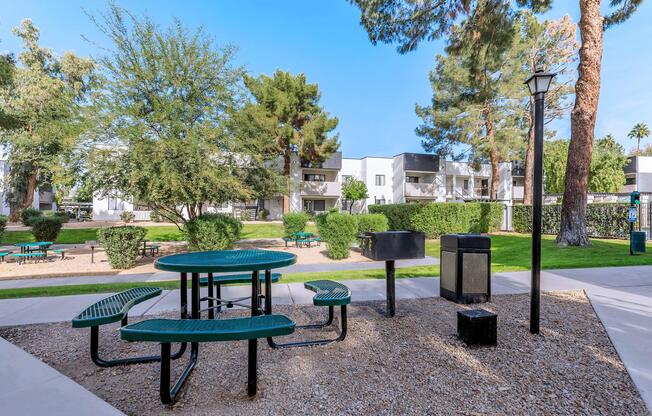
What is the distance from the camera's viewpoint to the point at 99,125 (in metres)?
9.36

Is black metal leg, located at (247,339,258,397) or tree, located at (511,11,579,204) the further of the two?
tree, located at (511,11,579,204)

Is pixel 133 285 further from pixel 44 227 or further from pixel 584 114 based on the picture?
pixel 584 114

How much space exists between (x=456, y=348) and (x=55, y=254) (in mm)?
15096

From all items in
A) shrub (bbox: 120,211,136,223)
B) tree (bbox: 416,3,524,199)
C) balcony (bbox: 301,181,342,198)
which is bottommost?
shrub (bbox: 120,211,136,223)

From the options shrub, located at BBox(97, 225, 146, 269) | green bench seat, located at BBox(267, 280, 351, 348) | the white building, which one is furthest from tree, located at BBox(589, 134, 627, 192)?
shrub, located at BBox(97, 225, 146, 269)

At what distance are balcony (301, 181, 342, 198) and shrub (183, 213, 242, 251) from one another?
21.5 meters

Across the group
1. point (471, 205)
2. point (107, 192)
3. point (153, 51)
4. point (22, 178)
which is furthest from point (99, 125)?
point (22, 178)

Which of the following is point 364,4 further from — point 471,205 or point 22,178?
point 22,178

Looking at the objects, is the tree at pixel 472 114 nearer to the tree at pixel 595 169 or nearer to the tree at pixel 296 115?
the tree at pixel 296 115

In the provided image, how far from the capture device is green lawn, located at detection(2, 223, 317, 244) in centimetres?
1759

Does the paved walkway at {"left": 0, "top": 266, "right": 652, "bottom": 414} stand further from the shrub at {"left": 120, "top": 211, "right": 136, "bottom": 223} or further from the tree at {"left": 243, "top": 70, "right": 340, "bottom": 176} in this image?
the shrub at {"left": 120, "top": 211, "right": 136, "bottom": 223}

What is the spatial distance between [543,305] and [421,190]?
3117 centimetres

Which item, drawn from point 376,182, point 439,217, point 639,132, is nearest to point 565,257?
point 439,217

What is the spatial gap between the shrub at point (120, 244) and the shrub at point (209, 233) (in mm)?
1548
